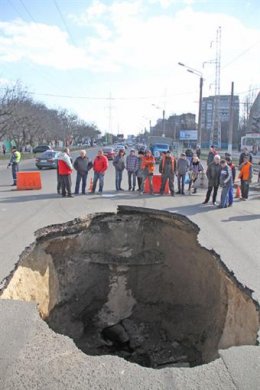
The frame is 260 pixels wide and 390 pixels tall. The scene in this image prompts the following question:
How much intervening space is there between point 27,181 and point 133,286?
9.34 meters

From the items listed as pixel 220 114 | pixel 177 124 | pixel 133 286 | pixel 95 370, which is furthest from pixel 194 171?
pixel 177 124

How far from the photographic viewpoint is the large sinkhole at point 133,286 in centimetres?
681

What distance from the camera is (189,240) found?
8.86 metres

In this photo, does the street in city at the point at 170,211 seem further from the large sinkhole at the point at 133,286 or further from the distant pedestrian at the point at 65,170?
the distant pedestrian at the point at 65,170

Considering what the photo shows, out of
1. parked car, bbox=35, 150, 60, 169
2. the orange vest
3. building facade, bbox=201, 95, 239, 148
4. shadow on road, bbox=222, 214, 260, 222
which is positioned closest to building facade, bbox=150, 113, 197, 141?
building facade, bbox=201, 95, 239, 148

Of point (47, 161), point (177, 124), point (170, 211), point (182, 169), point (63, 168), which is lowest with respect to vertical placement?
point (170, 211)

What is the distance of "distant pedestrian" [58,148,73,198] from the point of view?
535 inches

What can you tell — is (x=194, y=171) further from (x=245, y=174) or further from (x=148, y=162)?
(x=245, y=174)

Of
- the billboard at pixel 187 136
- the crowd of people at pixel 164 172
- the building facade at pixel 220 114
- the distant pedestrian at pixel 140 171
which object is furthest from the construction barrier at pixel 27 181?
the building facade at pixel 220 114

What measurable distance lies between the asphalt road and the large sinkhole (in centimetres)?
32

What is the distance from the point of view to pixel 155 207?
12.1 metres

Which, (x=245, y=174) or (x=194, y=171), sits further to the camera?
(x=194, y=171)

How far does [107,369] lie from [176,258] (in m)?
6.09

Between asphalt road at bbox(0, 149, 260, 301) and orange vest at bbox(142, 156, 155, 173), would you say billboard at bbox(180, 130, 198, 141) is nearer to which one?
asphalt road at bbox(0, 149, 260, 301)
